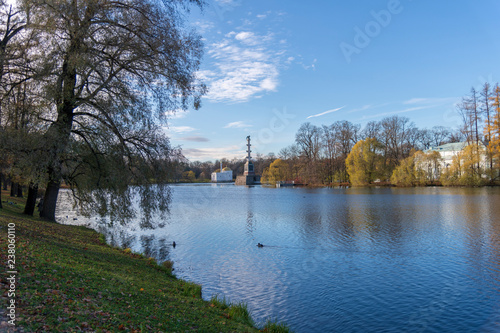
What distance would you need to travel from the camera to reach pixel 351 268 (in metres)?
12.9

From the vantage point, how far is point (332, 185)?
80.2 meters

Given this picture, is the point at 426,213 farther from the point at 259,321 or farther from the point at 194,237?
the point at 259,321

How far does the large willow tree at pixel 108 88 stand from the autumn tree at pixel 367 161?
200 ft

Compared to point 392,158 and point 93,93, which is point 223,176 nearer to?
point 392,158

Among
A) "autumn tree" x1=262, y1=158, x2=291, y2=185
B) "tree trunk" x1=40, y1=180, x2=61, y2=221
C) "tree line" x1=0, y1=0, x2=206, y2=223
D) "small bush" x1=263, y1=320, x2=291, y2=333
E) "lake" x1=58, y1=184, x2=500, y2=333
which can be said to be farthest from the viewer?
"autumn tree" x1=262, y1=158, x2=291, y2=185

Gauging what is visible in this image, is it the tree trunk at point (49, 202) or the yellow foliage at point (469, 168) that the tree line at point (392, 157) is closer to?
the yellow foliage at point (469, 168)

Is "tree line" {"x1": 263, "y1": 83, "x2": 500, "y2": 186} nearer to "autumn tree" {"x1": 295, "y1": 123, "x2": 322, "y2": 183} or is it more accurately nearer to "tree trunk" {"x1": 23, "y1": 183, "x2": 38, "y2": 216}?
"autumn tree" {"x1": 295, "y1": 123, "x2": 322, "y2": 183}

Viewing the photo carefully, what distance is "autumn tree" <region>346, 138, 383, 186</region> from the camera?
68562mm

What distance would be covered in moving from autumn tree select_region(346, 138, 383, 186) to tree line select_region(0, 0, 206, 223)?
200 feet

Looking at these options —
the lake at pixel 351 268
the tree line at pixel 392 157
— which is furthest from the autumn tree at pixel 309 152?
the lake at pixel 351 268

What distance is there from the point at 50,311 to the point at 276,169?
303ft

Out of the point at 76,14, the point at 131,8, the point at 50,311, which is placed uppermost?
the point at 131,8

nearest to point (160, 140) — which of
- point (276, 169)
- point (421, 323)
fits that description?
point (421, 323)

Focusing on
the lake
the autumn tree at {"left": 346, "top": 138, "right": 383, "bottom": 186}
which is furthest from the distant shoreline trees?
the lake
